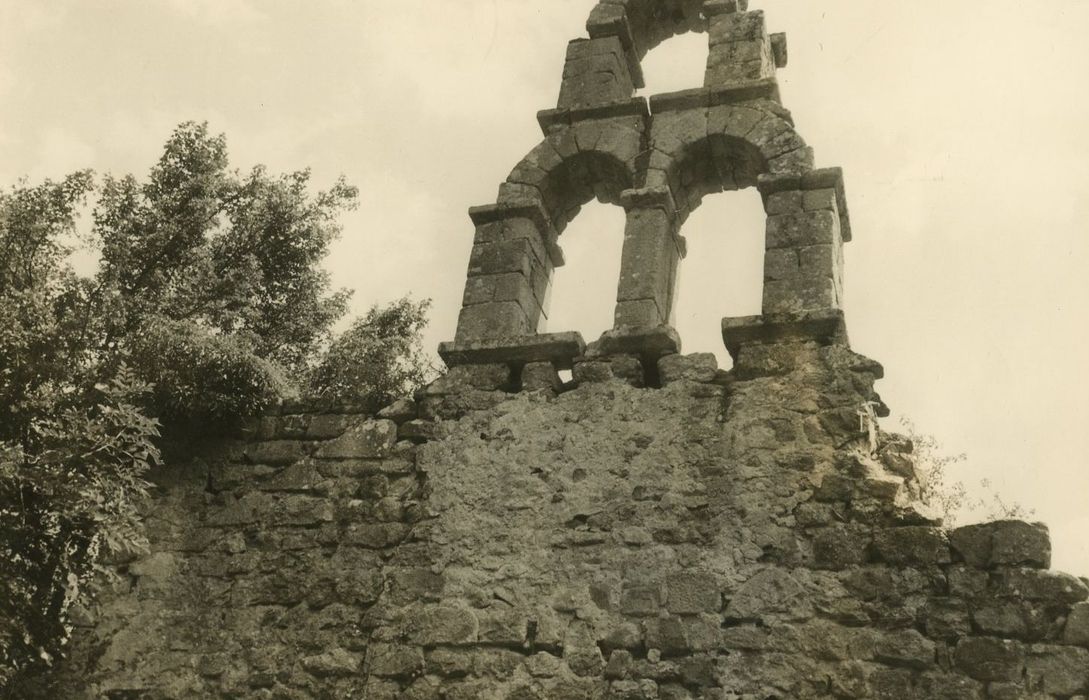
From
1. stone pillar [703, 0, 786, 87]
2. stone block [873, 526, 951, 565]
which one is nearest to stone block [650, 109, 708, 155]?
stone pillar [703, 0, 786, 87]

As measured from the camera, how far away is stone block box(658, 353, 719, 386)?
17.4ft

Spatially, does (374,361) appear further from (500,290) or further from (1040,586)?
(1040,586)

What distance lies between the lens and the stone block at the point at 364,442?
18.5 ft

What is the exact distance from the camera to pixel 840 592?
4551 millimetres

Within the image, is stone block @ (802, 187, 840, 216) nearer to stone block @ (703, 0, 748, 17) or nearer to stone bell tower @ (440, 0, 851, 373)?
stone bell tower @ (440, 0, 851, 373)

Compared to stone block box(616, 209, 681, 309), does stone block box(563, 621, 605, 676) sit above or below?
below

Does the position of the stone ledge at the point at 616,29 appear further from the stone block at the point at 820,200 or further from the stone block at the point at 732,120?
the stone block at the point at 820,200

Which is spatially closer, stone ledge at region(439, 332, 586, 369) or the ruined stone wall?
the ruined stone wall

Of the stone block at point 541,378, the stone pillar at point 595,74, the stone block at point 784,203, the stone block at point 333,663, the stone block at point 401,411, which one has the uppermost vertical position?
the stone pillar at point 595,74

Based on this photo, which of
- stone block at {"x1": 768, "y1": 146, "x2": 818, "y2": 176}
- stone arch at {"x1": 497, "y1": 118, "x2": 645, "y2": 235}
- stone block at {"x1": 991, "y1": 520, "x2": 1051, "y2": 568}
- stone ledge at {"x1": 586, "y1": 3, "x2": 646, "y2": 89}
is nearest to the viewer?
stone block at {"x1": 991, "y1": 520, "x2": 1051, "y2": 568}

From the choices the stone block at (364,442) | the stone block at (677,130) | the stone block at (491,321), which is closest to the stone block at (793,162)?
the stone block at (677,130)

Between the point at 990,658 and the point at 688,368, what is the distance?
1.94m

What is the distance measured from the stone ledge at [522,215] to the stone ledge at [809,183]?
1.38 meters

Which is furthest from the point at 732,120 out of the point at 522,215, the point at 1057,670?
the point at 1057,670
